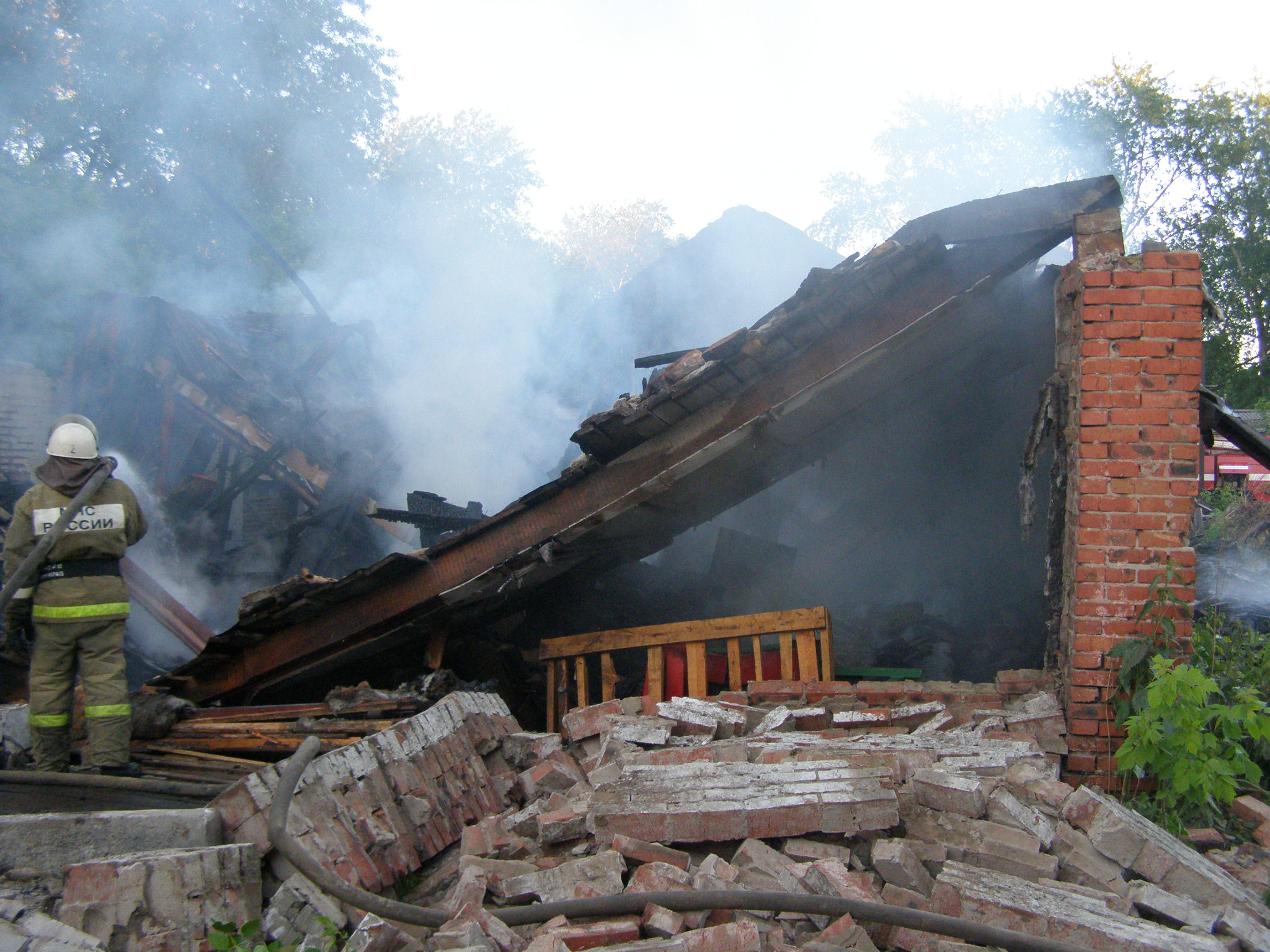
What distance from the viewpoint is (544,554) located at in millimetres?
4957

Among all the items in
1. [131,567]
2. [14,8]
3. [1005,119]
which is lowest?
[131,567]

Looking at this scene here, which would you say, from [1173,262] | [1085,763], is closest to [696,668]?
[1085,763]

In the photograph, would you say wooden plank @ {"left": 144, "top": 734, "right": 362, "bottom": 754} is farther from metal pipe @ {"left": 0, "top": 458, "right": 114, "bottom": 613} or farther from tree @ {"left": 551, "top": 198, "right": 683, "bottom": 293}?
tree @ {"left": 551, "top": 198, "right": 683, "bottom": 293}

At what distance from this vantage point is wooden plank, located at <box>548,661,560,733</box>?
18.4 ft

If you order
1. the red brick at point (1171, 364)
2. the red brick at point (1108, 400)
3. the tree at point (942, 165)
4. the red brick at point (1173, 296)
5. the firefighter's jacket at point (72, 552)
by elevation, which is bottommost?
the firefighter's jacket at point (72, 552)

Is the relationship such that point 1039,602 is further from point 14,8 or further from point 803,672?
point 14,8

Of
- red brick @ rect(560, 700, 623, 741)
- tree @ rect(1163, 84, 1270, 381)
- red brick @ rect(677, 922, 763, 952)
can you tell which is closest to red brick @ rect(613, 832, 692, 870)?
red brick @ rect(677, 922, 763, 952)

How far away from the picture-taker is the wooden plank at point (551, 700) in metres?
5.61

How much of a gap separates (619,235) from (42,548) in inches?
1881

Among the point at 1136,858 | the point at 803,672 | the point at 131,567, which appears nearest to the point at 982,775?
the point at 1136,858

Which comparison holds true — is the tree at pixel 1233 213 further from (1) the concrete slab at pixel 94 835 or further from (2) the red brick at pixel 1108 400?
(1) the concrete slab at pixel 94 835

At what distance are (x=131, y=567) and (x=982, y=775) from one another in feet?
20.8

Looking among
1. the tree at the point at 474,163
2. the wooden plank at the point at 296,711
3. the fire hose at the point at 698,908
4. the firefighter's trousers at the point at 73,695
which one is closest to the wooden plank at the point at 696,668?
the wooden plank at the point at 296,711

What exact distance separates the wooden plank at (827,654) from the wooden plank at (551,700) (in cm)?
192
